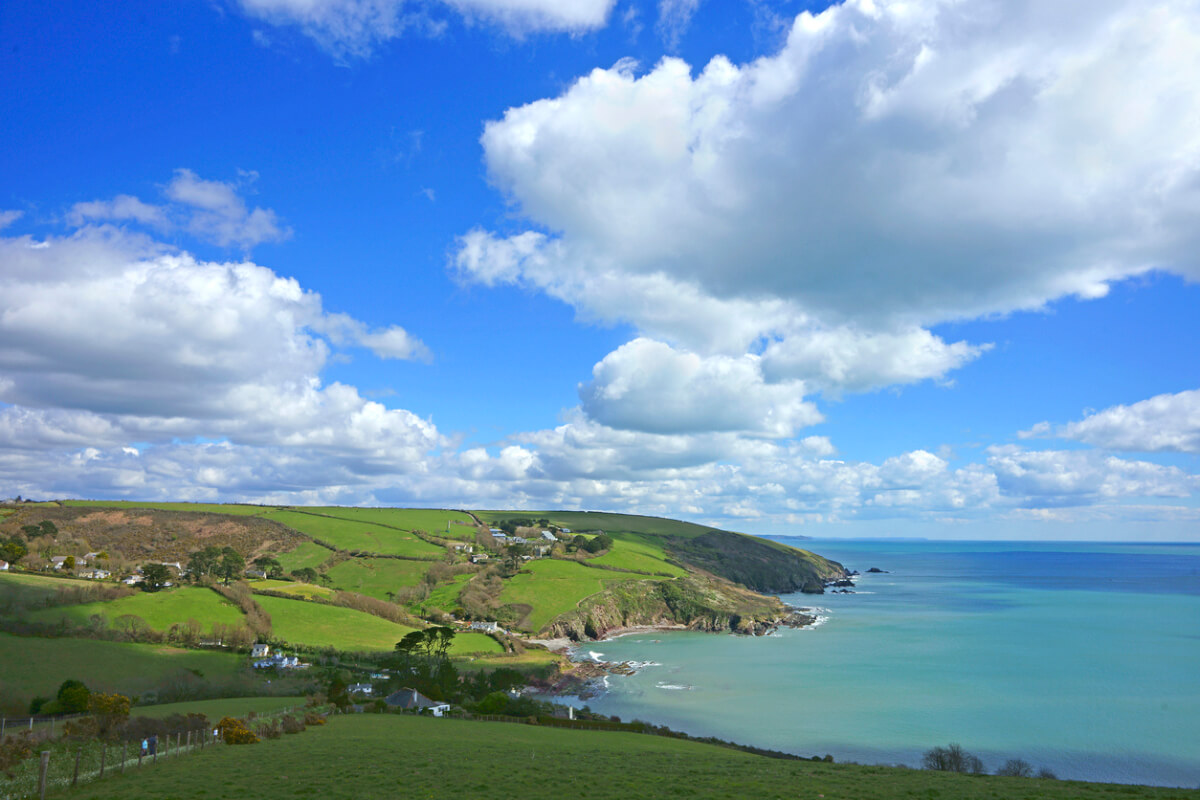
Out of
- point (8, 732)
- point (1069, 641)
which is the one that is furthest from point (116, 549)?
point (1069, 641)

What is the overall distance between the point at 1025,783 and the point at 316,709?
149 feet

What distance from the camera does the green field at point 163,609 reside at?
Answer: 71.3 meters

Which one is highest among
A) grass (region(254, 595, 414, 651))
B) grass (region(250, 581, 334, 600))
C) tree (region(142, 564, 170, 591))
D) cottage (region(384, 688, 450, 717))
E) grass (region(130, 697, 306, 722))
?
tree (region(142, 564, 170, 591))

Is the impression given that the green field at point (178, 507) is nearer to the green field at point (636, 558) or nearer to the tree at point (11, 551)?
the tree at point (11, 551)

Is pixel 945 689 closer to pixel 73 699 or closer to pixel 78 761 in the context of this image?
pixel 78 761

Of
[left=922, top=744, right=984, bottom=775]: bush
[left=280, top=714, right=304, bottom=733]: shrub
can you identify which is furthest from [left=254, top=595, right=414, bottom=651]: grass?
[left=922, top=744, right=984, bottom=775]: bush

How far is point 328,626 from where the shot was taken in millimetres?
88500

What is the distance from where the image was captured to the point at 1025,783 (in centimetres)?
2722

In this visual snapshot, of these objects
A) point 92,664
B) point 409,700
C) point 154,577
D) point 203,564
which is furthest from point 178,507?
point 409,700

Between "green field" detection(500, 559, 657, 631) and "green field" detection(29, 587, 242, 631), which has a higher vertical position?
"green field" detection(29, 587, 242, 631)

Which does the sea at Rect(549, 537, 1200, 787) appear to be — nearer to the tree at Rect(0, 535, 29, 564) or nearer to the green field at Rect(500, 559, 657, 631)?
the green field at Rect(500, 559, 657, 631)

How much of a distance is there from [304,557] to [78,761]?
425ft

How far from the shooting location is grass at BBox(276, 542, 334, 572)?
135125 millimetres

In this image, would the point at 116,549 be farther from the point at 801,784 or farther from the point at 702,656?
the point at 801,784
